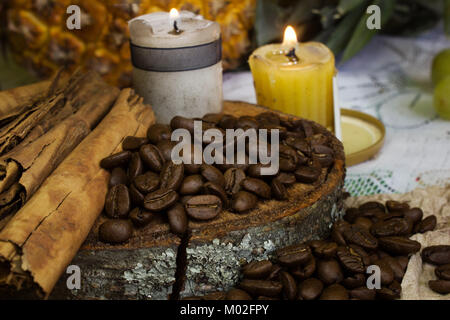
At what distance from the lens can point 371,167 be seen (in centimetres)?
211

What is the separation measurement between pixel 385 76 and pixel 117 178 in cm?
196

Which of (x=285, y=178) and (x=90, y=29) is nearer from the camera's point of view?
(x=285, y=178)

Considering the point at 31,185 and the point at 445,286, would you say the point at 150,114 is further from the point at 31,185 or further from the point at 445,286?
the point at 445,286

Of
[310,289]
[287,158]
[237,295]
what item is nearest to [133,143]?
[287,158]

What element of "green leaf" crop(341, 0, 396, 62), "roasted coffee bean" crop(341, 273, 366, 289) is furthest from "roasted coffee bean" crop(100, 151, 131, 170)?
"green leaf" crop(341, 0, 396, 62)

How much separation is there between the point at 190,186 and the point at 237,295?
0.99 ft

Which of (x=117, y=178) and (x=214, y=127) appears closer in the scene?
(x=117, y=178)

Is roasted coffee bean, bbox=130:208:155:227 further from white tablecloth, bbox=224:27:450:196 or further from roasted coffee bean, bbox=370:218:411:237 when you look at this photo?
white tablecloth, bbox=224:27:450:196

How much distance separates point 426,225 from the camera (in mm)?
1639

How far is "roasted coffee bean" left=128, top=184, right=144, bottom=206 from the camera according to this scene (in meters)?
1.39

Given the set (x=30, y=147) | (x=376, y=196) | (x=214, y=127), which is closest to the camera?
(x=30, y=147)

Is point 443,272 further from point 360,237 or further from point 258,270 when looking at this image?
point 258,270

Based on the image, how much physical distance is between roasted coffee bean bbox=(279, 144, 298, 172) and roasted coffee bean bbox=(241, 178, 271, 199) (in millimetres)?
94

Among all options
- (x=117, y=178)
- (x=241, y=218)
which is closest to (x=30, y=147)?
(x=117, y=178)
